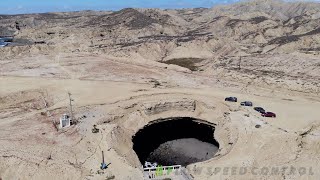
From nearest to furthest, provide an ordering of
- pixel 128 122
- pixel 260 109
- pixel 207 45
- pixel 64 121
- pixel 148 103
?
pixel 64 121 < pixel 128 122 < pixel 260 109 < pixel 148 103 < pixel 207 45

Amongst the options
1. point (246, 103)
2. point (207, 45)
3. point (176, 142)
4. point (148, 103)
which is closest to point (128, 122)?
point (148, 103)

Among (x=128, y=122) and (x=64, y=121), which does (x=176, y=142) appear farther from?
(x=64, y=121)

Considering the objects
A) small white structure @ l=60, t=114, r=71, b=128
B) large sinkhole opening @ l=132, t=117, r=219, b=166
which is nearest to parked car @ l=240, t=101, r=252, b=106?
large sinkhole opening @ l=132, t=117, r=219, b=166

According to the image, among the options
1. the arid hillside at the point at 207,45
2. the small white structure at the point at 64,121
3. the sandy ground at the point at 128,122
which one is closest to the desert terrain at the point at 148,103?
the sandy ground at the point at 128,122

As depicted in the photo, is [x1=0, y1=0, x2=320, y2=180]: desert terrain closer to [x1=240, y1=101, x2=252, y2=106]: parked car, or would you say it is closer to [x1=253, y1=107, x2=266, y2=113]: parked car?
[x1=240, y1=101, x2=252, y2=106]: parked car

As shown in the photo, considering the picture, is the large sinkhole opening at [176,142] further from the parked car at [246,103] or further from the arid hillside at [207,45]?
the arid hillside at [207,45]

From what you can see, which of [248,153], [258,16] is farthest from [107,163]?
[258,16]
